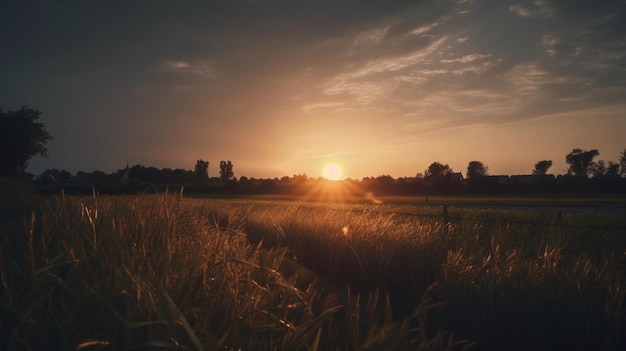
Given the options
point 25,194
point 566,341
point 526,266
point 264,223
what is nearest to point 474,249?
point 526,266

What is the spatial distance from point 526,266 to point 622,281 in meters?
1.31

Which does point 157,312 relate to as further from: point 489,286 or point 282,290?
point 489,286

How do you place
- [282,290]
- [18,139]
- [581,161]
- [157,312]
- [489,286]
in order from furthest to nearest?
[581,161] → [18,139] → [489,286] → [282,290] → [157,312]

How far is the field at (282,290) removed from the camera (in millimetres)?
2514

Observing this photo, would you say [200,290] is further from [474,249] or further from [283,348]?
[474,249]

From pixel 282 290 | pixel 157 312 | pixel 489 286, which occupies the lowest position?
pixel 489 286

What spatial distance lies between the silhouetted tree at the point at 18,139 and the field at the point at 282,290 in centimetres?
1994

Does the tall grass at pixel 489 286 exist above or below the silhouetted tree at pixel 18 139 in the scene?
below

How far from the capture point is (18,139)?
84.8 feet

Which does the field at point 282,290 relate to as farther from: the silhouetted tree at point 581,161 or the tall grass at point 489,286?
the silhouetted tree at point 581,161

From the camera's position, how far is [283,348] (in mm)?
2535

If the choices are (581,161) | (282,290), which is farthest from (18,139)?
(581,161)

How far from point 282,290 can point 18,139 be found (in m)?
28.6

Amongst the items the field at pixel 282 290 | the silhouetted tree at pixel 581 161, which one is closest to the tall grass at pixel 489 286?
the field at pixel 282 290
